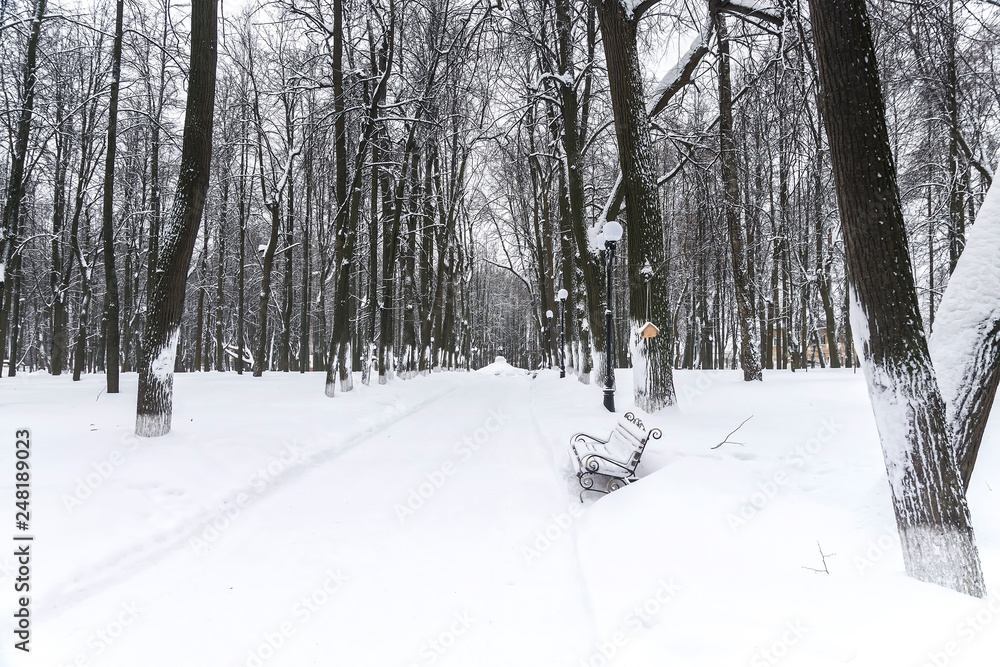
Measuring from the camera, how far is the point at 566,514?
16.5 feet

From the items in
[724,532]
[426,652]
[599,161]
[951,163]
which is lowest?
[426,652]

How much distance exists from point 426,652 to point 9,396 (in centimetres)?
1274

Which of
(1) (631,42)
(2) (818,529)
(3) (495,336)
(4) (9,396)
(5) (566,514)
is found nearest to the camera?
(2) (818,529)

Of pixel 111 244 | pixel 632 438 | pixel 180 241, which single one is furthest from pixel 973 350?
pixel 111 244

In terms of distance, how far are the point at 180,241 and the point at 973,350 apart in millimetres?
8419

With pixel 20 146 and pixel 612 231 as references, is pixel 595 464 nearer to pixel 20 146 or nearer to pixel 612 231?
pixel 612 231

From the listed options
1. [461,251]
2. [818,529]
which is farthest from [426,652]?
[461,251]

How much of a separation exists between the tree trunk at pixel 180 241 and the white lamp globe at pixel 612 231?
6973mm

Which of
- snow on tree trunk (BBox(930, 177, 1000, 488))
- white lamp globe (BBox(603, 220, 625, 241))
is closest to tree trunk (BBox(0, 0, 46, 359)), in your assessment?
white lamp globe (BBox(603, 220, 625, 241))

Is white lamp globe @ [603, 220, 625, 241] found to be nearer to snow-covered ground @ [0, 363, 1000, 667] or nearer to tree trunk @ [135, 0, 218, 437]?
snow-covered ground @ [0, 363, 1000, 667]

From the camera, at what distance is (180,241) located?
6.96 m

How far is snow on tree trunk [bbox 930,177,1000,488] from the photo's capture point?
122 inches

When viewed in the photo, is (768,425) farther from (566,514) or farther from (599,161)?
(599,161)

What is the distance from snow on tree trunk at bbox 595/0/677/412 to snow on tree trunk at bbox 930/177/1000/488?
5.23 metres
